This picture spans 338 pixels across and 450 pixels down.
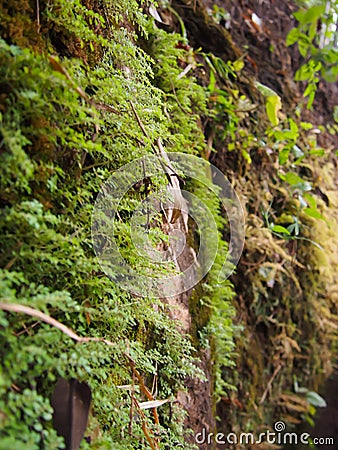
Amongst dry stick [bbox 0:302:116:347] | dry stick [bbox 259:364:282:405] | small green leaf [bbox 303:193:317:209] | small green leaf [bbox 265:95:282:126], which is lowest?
dry stick [bbox 259:364:282:405]

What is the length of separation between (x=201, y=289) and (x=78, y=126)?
0.74 meters

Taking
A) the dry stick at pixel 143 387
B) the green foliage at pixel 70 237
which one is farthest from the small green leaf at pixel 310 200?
the dry stick at pixel 143 387

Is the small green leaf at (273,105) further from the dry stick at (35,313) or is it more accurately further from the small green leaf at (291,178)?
the dry stick at (35,313)

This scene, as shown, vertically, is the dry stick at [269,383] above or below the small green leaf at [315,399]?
above

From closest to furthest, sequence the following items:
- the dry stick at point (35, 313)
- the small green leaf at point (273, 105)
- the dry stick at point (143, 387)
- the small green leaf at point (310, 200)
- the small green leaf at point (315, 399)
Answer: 1. the dry stick at point (35, 313)
2. the dry stick at point (143, 387)
3. the small green leaf at point (273, 105)
4. the small green leaf at point (310, 200)
5. the small green leaf at point (315, 399)

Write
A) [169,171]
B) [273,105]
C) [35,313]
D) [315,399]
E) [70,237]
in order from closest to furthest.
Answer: [35,313] < [70,237] < [169,171] < [273,105] < [315,399]

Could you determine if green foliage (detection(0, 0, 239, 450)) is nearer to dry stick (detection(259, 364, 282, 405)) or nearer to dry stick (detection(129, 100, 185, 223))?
dry stick (detection(129, 100, 185, 223))

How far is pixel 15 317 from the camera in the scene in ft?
2.11

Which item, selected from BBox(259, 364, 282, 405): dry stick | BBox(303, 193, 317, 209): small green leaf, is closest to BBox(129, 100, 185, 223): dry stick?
BBox(303, 193, 317, 209): small green leaf

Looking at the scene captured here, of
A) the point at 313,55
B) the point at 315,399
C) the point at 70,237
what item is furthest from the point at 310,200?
the point at 70,237

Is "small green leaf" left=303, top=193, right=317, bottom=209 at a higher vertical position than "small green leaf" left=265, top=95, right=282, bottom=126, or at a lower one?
lower

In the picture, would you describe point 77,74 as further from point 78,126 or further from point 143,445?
point 143,445

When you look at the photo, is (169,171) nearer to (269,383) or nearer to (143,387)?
(143,387)

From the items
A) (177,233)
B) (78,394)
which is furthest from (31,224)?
(177,233)
